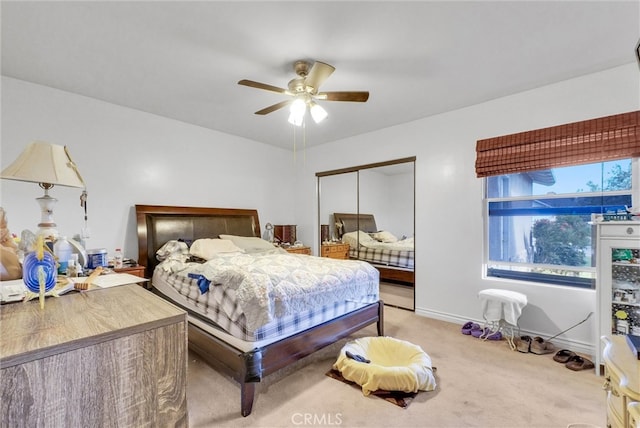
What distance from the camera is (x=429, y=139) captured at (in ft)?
12.2

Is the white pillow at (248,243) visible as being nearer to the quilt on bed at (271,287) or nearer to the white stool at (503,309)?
the quilt on bed at (271,287)

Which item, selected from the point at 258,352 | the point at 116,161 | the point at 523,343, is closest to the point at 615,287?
the point at 523,343

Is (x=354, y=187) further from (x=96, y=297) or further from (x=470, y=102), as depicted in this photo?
(x=96, y=297)

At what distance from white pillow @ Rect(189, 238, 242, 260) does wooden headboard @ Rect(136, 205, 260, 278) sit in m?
0.44

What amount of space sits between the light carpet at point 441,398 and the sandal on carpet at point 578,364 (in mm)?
45

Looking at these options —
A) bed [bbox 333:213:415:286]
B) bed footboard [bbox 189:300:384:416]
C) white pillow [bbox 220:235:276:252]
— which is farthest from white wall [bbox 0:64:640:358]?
bed footboard [bbox 189:300:384:416]

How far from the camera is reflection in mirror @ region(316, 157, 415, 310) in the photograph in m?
4.11

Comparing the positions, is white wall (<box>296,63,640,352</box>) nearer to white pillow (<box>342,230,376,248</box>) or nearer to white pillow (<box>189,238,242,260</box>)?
white pillow (<box>342,230,376,248</box>)

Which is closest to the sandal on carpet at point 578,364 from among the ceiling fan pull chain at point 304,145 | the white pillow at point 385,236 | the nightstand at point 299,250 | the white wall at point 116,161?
the white pillow at point 385,236

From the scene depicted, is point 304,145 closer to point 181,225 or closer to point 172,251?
point 181,225

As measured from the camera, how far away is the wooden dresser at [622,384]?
87 cm

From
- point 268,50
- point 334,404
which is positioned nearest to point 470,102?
point 268,50

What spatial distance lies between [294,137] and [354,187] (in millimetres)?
1288

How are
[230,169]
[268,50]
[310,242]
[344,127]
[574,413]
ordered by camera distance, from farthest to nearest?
[310,242]
[230,169]
[344,127]
[268,50]
[574,413]
